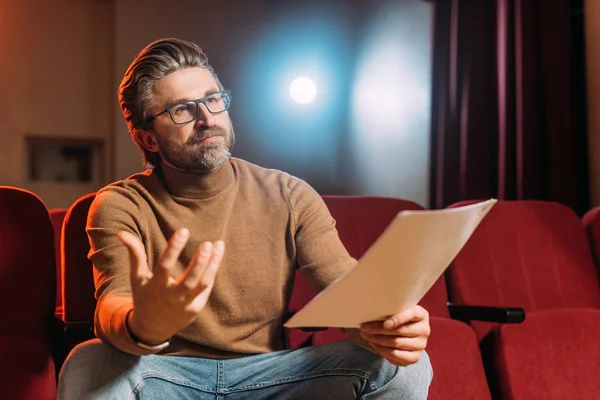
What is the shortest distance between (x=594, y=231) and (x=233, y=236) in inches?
54.8

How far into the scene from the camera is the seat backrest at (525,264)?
7.26 feet

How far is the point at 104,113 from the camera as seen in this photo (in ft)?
14.1

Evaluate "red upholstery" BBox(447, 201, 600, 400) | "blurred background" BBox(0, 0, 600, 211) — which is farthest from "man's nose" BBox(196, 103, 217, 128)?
"blurred background" BBox(0, 0, 600, 211)

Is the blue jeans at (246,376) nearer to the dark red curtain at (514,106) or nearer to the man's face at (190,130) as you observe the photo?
the man's face at (190,130)

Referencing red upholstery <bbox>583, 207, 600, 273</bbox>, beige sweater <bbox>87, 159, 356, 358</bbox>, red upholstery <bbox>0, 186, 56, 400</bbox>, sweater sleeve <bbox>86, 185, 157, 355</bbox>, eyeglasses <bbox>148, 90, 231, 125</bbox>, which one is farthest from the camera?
red upholstery <bbox>583, 207, 600, 273</bbox>

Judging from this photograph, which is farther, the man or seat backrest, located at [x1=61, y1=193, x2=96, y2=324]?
seat backrest, located at [x1=61, y1=193, x2=96, y2=324]

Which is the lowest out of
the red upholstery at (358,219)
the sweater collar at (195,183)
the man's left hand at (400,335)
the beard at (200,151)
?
the man's left hand at (400,335)

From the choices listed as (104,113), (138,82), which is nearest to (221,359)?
(138,82)

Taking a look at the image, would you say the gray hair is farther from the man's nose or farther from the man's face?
the man's nose

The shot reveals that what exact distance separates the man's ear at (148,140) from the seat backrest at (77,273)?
1.10 ft

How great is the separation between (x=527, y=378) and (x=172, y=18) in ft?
10.3

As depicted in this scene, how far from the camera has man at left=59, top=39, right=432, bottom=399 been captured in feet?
4.00

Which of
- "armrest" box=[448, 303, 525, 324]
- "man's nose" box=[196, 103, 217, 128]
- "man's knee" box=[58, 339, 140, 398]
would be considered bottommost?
"armrest" box=[448, 303, 525, 324]

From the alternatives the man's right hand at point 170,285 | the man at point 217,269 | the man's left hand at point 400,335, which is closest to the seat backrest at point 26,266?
the man at point 217,269
